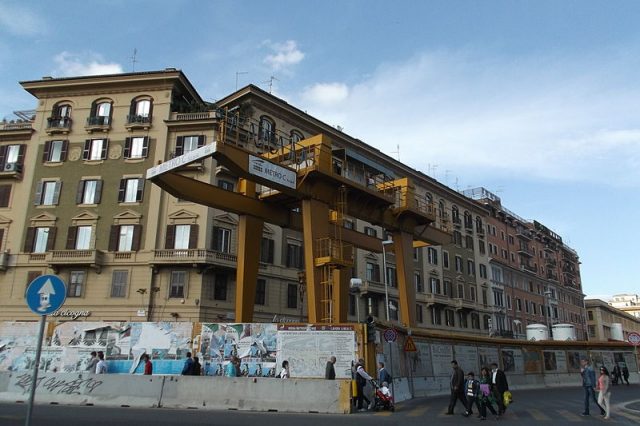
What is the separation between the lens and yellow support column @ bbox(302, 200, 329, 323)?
20.3m

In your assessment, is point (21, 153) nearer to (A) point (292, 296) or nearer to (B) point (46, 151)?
(B) point (46, 151)

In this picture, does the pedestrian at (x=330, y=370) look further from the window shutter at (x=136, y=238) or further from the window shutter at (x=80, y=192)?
the window shutter at (x=80, y=192)

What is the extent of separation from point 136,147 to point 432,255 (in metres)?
29.8

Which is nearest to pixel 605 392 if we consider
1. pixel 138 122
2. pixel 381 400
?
pixel 381 400

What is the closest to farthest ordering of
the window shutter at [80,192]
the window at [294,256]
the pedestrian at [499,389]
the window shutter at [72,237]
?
the pedestrian at [499,389] < the window shutter at [72,237] < the window shutter at [80,192] < the window at [294,256]

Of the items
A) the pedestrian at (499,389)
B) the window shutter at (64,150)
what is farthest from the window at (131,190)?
the pedestrian at (499,389)

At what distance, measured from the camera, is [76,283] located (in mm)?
32375

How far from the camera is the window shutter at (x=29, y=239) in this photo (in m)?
33.6

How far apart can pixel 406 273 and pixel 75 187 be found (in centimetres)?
2281

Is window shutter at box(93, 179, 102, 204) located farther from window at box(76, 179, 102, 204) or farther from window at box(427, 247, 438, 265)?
window at box(427, 247, 438, 265)

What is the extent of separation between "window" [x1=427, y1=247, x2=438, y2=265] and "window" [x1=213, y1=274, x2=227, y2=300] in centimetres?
2426

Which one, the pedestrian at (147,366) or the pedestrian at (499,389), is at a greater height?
the pedestrian at (147,366)

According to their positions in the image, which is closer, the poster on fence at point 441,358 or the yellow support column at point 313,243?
the yellow support column at point 313,243

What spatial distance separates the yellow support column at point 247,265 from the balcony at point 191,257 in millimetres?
9782
